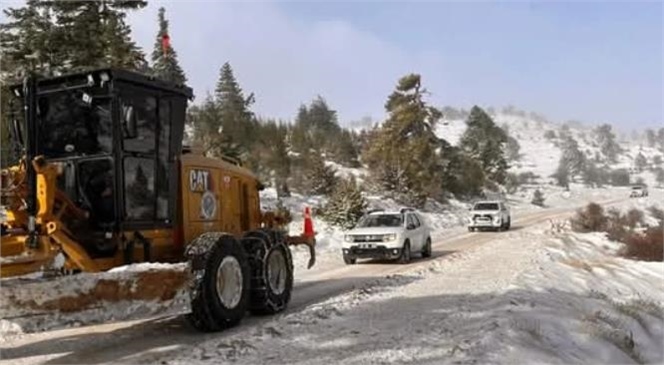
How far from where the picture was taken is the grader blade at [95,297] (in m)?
7.72

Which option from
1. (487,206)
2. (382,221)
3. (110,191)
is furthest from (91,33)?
(487,206)

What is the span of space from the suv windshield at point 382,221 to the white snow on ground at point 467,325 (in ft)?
16.0

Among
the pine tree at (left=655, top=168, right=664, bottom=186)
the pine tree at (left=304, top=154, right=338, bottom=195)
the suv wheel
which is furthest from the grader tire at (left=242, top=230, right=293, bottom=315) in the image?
the pine tree at (left=655, top=168, right=664, bottom=186)

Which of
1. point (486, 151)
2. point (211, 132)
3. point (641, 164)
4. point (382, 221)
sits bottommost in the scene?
point (382, 221)

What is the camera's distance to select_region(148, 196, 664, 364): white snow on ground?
838 centimetres

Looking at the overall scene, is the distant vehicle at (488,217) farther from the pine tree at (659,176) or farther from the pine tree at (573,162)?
the pine tree at (659,176)

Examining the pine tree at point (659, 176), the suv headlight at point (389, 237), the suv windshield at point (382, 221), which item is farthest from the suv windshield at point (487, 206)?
the pine tree at point (659, 176)

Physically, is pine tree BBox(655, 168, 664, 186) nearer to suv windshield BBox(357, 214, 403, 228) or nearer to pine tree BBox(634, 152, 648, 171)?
pine tree BBox(634, 152, 648, 171)

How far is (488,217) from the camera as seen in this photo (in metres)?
40.0

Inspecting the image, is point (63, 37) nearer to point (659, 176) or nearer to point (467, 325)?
point (467, 325)

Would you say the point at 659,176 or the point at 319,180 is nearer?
the point at 319,180

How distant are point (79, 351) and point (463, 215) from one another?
45.4 meters

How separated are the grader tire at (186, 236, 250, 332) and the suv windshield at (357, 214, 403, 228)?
12.5 m

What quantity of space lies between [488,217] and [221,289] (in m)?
31.3
